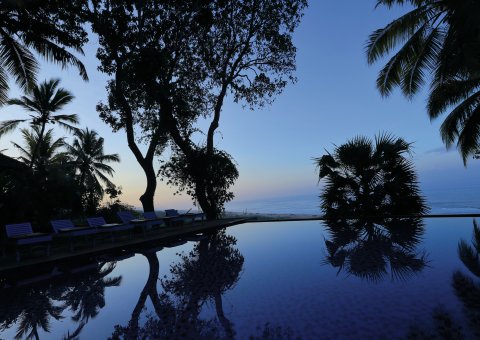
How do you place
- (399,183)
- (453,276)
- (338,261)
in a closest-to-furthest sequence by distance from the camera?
(453,276) < (338,261) < (399,183)

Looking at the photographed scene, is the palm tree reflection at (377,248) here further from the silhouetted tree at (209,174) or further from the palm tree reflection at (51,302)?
the silhouetted tree at (209,174)

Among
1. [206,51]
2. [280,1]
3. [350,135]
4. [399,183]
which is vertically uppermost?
[280,1]

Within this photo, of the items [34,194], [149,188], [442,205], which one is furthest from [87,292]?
[442,205]

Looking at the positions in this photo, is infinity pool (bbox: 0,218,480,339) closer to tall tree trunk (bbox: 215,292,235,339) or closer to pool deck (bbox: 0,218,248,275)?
tall tree trunk (bbox: 215,292,235,339)

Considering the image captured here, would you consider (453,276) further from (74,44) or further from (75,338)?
(74,44)

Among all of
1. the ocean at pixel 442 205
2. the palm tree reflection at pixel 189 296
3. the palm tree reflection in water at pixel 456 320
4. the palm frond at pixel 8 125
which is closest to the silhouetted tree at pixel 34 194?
the palm tree reflection at pixel 189 296

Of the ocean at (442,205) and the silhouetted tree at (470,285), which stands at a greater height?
the ocean at (442,205)

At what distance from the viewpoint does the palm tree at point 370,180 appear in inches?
498

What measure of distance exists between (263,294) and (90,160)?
28050 millimetres

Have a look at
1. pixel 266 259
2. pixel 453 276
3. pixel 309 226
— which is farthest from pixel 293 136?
pixel 453 276

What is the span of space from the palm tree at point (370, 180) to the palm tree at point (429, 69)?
2147 mm

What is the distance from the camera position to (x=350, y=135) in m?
14.2

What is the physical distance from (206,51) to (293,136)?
1401 cm

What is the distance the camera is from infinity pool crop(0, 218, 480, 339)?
365 cm
